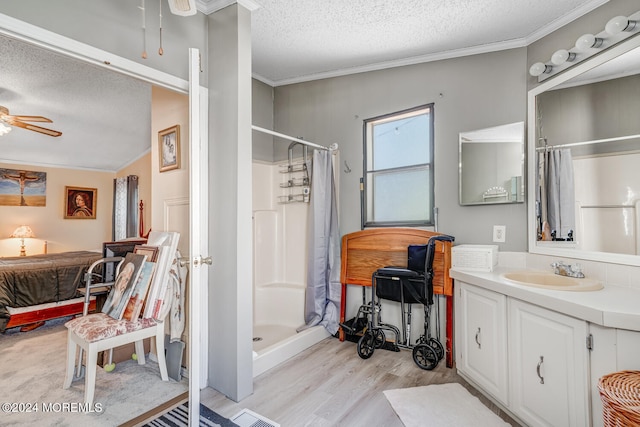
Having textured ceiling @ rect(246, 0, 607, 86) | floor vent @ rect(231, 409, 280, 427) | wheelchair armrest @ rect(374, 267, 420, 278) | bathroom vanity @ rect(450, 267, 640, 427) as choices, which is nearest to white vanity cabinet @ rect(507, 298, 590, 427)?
bathroom vanity @ rect(450, 267, 640, 427)

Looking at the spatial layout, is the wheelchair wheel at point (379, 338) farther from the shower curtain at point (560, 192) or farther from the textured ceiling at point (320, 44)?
the textured ceiling at point (320, 44)

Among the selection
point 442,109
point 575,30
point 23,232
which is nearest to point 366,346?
point 442,109

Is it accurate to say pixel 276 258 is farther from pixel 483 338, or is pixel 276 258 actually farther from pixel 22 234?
pixel 22 234

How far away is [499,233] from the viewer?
238cm

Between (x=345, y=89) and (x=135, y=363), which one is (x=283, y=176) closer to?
(x=345, y=89)

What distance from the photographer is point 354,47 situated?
265 cm

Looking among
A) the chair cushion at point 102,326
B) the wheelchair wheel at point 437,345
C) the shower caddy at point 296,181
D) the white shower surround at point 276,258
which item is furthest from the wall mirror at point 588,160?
the chair cushion at point 102,326

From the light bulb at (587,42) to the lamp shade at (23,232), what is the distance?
7.13 meters

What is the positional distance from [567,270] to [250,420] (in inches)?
81.0

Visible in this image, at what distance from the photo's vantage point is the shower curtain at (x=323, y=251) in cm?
304

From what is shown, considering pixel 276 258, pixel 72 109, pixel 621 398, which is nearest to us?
pixel 621 398

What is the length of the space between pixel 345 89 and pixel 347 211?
1251 mm

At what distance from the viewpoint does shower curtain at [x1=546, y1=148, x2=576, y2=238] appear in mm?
1957

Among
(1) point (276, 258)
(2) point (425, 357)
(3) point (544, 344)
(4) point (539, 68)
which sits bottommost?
(2) point (425, 357)
